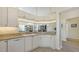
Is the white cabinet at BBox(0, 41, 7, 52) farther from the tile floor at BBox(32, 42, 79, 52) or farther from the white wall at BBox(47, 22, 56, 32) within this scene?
the white wall at BBox(47, 22, 56, 32)

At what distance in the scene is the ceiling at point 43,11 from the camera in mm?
2061

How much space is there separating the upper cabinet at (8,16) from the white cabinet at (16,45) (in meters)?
0.31

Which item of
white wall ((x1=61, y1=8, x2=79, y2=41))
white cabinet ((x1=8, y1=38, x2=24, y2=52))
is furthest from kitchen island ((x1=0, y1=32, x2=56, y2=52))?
white wall ((x1=61, y1=8, x2=79, y2=41))

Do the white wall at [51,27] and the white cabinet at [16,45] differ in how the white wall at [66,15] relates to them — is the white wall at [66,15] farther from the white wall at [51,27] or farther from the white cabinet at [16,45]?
the white cabinet at [16,45]

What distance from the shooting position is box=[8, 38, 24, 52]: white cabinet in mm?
2074

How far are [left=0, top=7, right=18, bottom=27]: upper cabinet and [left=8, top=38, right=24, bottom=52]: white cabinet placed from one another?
0.31 m

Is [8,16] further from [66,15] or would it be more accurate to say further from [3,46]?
[66,15]

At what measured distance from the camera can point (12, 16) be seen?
2.29 meters
